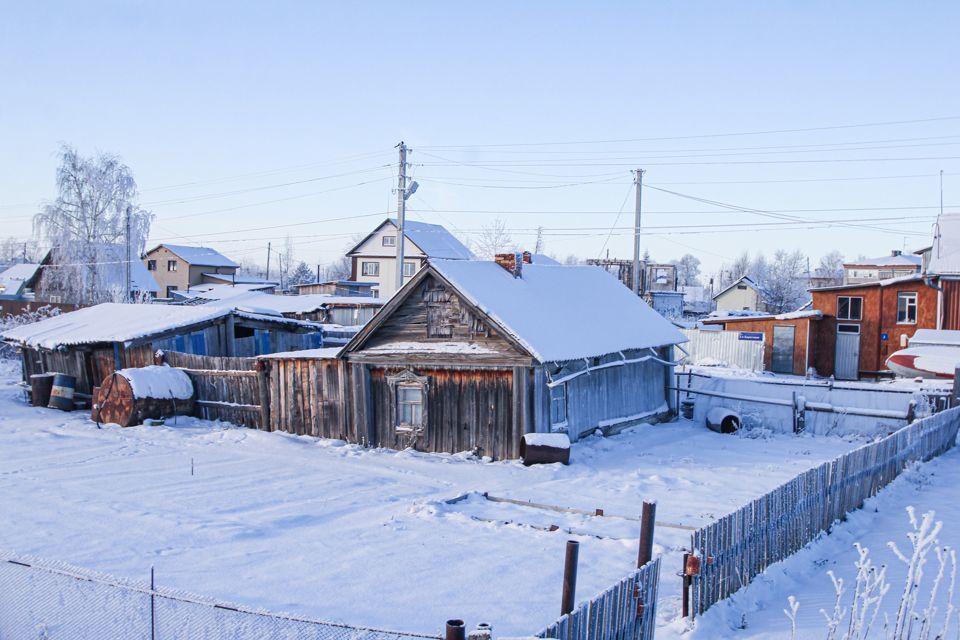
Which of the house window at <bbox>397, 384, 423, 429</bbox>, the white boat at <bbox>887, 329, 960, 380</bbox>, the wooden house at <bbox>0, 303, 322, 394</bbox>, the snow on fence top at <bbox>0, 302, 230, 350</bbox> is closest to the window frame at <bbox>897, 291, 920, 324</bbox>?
the white boat at <bbox>887, 329, 960, 380</bbox>

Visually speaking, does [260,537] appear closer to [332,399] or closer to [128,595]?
[128,595]

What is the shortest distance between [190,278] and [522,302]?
67.1m

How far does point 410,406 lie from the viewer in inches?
732

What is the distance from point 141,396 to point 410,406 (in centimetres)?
820

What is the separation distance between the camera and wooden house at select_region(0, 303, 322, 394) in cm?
A: 2430

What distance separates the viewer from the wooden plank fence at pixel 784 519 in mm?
8242

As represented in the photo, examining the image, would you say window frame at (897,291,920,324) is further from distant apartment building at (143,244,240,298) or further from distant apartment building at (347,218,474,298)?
distant apartment building at (143,244,240,298)

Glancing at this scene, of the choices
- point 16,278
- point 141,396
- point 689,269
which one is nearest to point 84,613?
point 141,396

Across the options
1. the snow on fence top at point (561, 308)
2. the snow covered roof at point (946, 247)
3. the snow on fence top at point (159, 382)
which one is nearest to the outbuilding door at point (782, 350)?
the snow covered roof at point (946, 247)

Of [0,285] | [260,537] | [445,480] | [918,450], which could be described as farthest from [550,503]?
[0,285]

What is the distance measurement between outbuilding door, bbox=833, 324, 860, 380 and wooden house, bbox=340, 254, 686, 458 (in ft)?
66.2

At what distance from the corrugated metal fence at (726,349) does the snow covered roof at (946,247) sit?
8301 mm

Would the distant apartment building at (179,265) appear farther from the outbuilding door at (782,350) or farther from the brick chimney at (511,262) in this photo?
the brick chimney at (511,262)

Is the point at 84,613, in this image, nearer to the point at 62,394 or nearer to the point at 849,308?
the point at 62,394
